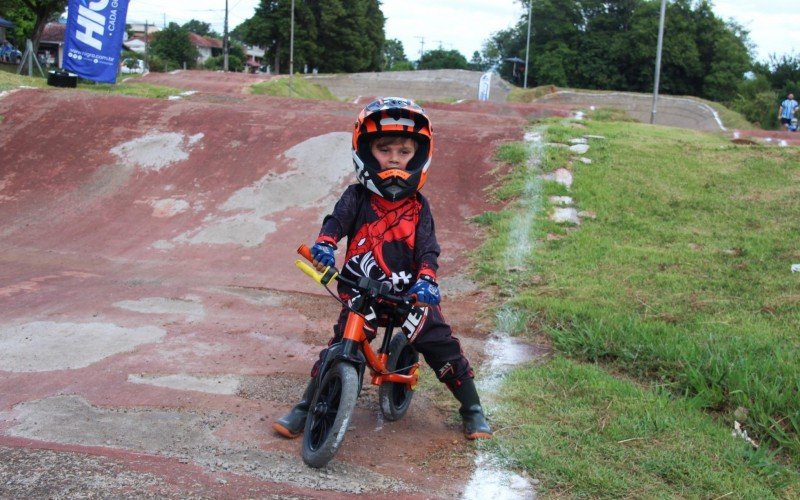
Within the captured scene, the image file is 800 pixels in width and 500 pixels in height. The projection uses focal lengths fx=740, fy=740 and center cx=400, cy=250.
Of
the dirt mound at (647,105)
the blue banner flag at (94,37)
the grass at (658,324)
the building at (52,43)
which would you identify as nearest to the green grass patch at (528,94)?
the dirt mound at (647,105)

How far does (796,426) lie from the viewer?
12.4 ft

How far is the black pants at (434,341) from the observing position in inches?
143

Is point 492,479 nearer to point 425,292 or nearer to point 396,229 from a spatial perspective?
point 425,292

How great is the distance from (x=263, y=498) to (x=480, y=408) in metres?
1.30

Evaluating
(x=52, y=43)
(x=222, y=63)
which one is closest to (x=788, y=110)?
(x=52, y=43)

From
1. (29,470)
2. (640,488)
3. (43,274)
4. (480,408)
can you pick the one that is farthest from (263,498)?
(43,274)

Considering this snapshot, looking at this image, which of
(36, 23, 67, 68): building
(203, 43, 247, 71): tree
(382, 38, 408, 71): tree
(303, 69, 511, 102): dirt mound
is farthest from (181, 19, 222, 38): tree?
(303, 69, 511, 102): dirt mound

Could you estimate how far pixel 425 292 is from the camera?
3436 mm

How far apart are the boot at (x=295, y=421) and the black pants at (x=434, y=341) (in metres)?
0.15

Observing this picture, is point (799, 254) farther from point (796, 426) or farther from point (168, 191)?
point (168, 191)

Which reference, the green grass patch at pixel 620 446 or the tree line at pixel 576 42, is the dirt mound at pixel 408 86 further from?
the green grass patch at pixel 620 446

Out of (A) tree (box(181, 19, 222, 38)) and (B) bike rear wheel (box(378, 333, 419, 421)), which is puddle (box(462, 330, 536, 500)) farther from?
(A) tree (box(181, 19, 222, 38))

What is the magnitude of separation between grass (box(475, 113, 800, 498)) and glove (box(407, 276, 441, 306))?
0.83 metres

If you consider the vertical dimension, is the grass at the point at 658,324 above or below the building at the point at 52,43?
below
